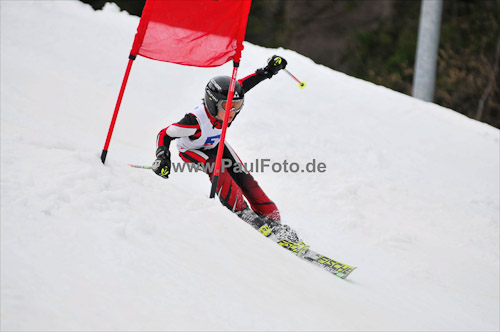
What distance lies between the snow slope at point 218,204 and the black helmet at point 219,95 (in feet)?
2.67

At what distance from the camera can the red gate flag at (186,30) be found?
152 inches

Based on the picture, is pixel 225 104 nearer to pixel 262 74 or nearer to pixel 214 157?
pixel 214 157

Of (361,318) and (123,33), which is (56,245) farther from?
(123,33)

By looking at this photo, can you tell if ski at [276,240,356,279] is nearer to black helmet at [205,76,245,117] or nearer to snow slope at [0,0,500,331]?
snow slope at [0,0,500,331]

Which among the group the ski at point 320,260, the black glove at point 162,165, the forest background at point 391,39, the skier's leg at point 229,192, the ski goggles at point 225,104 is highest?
the forest background at point 391,39

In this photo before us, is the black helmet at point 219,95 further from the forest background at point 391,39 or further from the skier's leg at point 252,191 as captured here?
the forest background at point 391,39

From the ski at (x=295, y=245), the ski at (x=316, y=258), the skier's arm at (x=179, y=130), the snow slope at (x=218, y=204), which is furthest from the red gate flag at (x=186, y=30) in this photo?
the ski at (x=316, y=258)

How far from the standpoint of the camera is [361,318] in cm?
304

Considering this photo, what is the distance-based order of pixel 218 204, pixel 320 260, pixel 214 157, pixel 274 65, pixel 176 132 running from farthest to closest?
pixel 274 65, pixel 214 157, pixel 176 132, pixel 320 260, pixel 218 204

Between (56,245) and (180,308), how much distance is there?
71 centimetres

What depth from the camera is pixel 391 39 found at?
16984 mm

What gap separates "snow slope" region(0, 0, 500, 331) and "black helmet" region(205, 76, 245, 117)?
82cm

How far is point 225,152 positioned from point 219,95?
0.64m

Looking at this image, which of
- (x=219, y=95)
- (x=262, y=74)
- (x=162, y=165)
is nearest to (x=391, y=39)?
(x=262, y=74)
